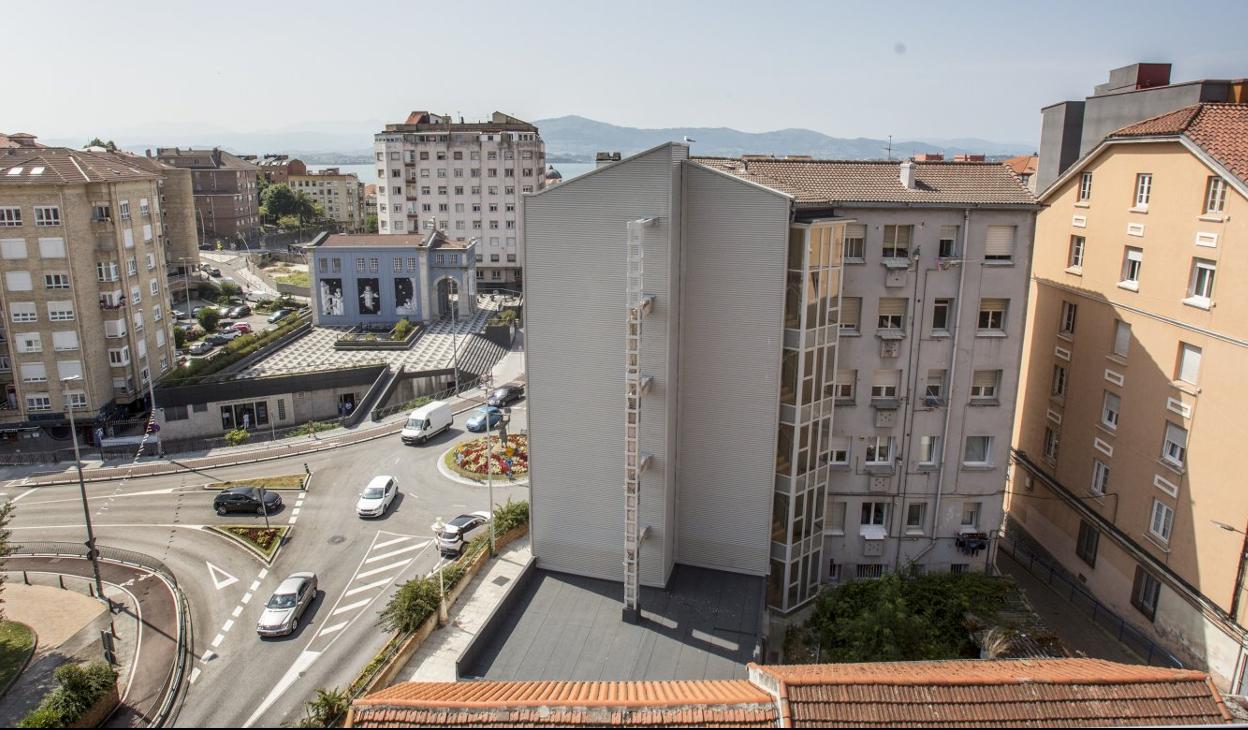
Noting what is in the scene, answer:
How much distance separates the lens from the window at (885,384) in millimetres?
28938

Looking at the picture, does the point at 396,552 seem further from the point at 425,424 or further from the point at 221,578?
the point at 425,424

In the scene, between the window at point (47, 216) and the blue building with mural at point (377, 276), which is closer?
the window at point (47, 216)

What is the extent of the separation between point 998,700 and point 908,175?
63.3 ft

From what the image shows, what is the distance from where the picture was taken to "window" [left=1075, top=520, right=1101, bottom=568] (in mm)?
31367

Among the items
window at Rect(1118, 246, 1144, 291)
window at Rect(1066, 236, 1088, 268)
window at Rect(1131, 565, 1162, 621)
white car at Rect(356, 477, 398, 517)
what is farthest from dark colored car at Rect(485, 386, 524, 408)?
window at Rect(1131, 565, 1162, 621)

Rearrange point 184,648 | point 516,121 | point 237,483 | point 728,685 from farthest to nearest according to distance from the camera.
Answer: point 516,121 → point 237,483 → point 184,648 → point 728,685

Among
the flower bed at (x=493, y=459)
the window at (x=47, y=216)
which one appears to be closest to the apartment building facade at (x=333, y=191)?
the window at (x=47, y=216)

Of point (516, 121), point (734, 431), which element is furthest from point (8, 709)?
point (516, 121)

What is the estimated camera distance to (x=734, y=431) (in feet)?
86.5

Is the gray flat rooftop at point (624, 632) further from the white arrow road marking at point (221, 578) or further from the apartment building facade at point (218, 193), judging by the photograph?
the apartment building facade at point (218, 193)

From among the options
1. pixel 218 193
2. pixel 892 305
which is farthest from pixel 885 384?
pixel 218 193

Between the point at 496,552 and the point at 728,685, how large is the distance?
763 inches

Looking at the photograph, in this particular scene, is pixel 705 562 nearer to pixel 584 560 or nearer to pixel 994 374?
pixel 584 560

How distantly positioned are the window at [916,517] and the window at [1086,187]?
14998 millimetres
